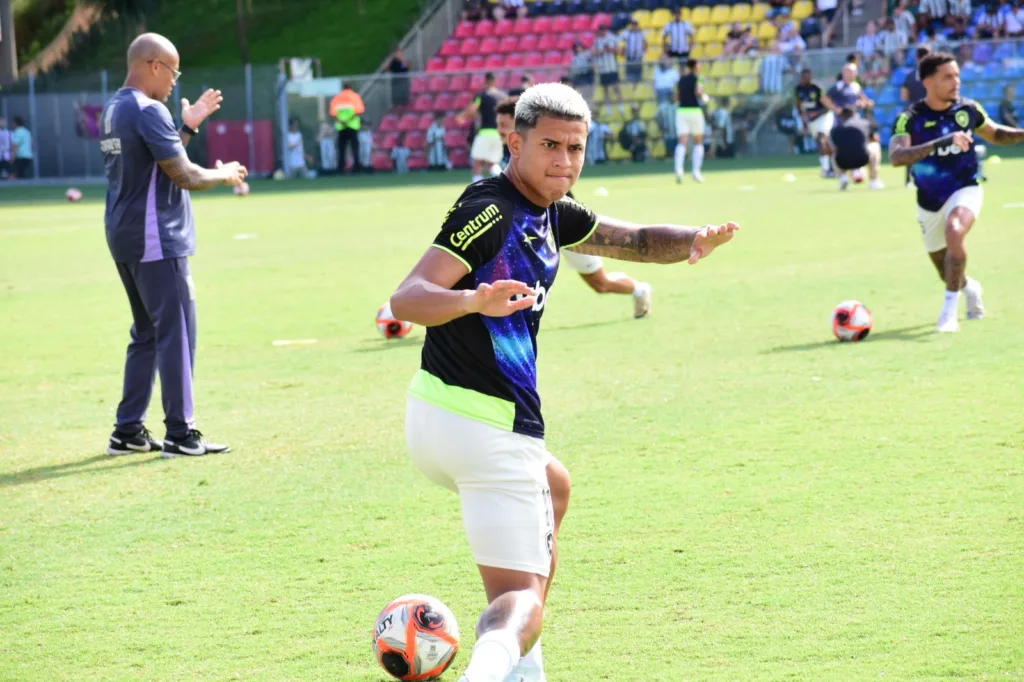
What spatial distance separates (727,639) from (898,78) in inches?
1338

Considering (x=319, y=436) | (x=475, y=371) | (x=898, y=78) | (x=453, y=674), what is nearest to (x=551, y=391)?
(x=319, y=436)

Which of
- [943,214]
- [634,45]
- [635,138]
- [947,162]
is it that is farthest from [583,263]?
[634,45]

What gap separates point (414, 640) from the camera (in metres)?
4.73

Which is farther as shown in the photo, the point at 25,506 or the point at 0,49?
the point at 0,49

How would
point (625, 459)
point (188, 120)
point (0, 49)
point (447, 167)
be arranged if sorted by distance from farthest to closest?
point (447, 167) < point (0, 49) < point (188, 120) < point (625, 459)

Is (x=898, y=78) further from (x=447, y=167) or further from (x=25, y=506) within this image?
(x=25, y=506)

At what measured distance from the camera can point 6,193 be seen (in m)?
37.2

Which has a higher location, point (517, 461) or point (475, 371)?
point (475, 371)

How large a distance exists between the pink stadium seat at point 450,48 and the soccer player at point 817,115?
1685 centimetres

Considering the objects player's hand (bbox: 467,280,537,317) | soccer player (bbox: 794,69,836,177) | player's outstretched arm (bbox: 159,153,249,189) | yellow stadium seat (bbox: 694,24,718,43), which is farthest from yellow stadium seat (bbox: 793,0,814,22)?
player's hand (bbox: 467,280,537,317)

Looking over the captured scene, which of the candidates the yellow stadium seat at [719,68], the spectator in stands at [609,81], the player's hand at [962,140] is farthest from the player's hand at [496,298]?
the spectator in stands at [609,81]

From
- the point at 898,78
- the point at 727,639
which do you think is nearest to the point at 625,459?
the point at 727,639

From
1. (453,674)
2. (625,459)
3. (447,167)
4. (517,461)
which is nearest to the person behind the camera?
(517,461)

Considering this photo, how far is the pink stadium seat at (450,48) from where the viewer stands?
4559cm
